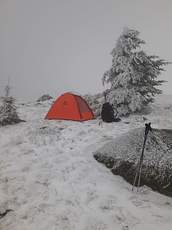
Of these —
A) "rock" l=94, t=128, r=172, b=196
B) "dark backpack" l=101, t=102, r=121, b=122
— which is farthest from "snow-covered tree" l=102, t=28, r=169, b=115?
"rock" l=94, t=128, r=172, b=196

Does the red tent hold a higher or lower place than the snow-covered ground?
higher

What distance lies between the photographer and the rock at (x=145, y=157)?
604cm

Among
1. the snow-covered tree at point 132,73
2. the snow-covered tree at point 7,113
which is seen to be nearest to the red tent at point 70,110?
the snow-covered tree at point 132,73

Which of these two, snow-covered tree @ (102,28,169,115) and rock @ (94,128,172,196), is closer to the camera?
rock @ (94,128,172,196)

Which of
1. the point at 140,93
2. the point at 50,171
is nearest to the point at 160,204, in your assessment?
the point at 50,171

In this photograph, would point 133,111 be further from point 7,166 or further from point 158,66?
point 7,166

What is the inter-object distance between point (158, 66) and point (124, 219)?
11.3 meters

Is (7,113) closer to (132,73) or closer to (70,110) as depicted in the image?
(70,110)

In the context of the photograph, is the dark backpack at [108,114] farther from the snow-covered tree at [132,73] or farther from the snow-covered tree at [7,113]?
the snow-covered tree at [7,113]

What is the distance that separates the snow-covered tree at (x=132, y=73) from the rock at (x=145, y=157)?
19.1 ft

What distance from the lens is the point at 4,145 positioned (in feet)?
29.7

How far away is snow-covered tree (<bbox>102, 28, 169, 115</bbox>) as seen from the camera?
13516 mm

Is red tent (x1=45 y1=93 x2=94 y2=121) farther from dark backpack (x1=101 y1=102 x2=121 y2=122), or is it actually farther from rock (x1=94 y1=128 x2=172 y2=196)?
rock (x1=94 y1=128 x2=172 y2=196)

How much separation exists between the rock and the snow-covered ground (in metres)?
0.24
